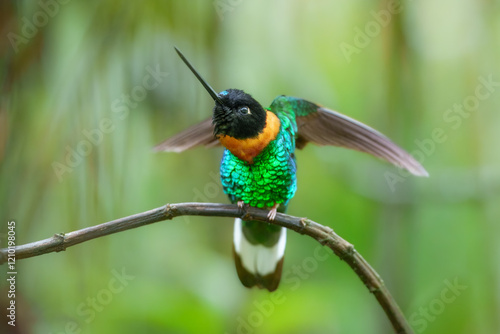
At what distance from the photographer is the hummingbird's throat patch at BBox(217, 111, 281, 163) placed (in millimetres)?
1889

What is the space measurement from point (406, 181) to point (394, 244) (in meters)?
0.46

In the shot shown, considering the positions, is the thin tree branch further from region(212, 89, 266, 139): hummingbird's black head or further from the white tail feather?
the white tail feather

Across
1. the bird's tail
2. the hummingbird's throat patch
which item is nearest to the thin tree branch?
the hummingbird's throat patch

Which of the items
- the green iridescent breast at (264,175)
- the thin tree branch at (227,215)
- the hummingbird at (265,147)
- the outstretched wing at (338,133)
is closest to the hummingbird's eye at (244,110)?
the hummingbird at (265,147)

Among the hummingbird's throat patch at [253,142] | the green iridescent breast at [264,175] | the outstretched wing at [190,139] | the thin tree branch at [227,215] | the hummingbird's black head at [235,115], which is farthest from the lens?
the outstretched wing at [190,139]

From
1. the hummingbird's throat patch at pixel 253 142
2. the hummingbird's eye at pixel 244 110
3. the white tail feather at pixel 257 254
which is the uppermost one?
the hummingbird's eye at pixel 244 110

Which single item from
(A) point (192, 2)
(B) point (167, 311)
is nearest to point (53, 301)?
(B) point (167, 311)

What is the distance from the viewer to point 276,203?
6.88 ft

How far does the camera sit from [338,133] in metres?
2.26

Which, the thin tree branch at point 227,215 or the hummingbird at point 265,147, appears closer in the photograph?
the thin tree branch at point 227,215

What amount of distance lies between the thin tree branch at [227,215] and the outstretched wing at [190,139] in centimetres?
60

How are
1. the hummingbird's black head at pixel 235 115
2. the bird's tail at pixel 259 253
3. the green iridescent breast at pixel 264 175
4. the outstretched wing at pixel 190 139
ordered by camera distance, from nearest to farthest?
the hummingbird's black head at pixel 235 115, the green iridescent breast at pixel 264 175, the outstretched wing at pixel 190 139, the bird's tail at pixel 259 253

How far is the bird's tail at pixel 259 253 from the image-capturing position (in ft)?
7.63

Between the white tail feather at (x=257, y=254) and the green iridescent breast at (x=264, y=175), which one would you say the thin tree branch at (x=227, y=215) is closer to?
the green iridescent breast at (x=264, y=175)
